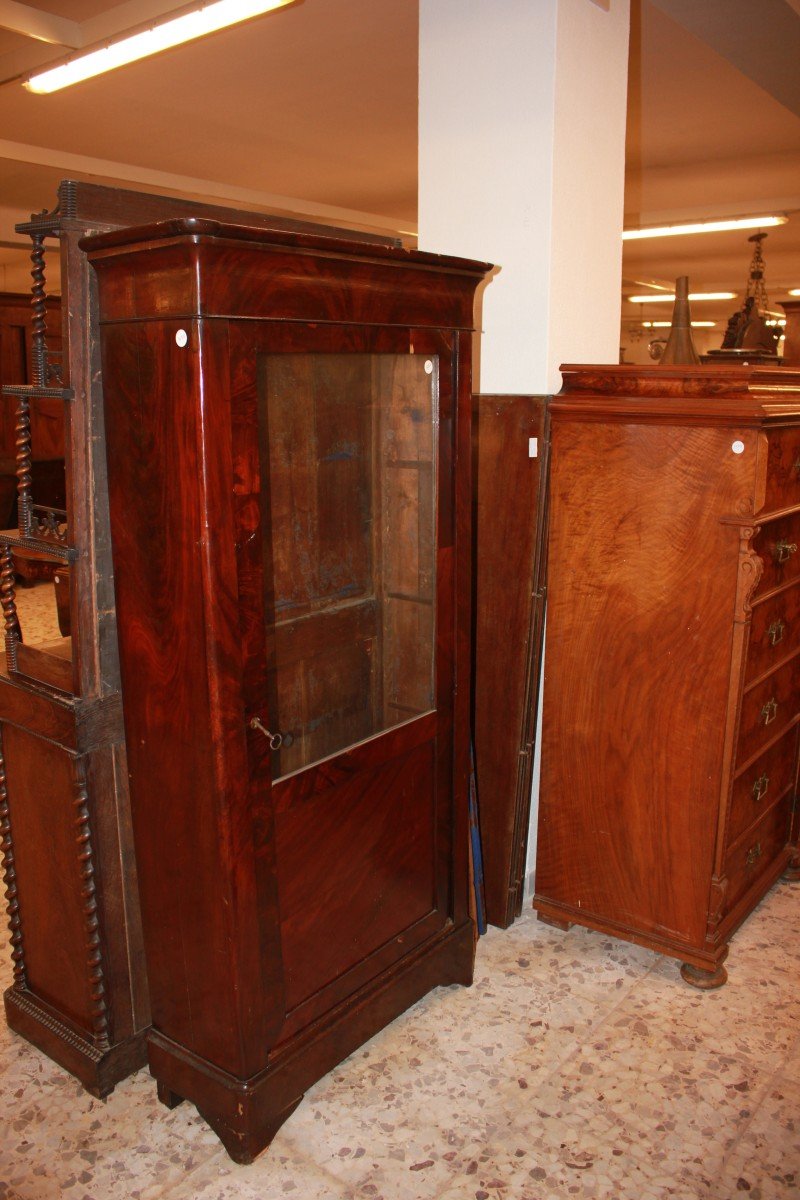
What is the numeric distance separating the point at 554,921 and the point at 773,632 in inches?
39.5

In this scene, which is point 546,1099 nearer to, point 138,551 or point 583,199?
point 138,551

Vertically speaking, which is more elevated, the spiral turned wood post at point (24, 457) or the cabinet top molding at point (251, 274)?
the cabinet top molding at point (251, 274)

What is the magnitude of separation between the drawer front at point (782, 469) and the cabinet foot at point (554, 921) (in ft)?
4.13

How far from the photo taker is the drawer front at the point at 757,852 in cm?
240

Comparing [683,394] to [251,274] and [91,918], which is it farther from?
[91,918]

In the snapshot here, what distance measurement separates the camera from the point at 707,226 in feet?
25.2

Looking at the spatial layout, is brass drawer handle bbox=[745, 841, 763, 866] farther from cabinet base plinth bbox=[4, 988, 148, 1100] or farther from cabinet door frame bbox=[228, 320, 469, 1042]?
cabinet base plinth bbox=[4, 988, 148, 1100]

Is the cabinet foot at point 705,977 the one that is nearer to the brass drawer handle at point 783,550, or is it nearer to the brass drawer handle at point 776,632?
the brass drawer handle at point 776,632

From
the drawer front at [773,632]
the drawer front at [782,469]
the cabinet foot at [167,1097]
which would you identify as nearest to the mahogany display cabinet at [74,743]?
the cabinet foot at [167,1097]

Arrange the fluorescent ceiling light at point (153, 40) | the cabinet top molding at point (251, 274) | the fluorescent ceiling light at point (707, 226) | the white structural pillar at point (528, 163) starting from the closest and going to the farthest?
the cabinet top molding at point (251, 274) < the white structural pillar at point (528, 163) < the fluorescent ceiling light at point (153, 40) < the fluorescent ceiling light at point (707, 226)

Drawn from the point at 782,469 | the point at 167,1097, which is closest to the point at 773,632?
the point at 782,469

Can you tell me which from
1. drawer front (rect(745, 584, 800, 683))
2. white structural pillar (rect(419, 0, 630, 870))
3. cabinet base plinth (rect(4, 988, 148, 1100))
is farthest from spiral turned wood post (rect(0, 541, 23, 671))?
drawer front (rect(745, 584, 800, 683))

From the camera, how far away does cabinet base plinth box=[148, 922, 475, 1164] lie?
176 centimetres

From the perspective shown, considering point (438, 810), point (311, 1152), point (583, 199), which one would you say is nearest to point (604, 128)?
point (583, 199)
